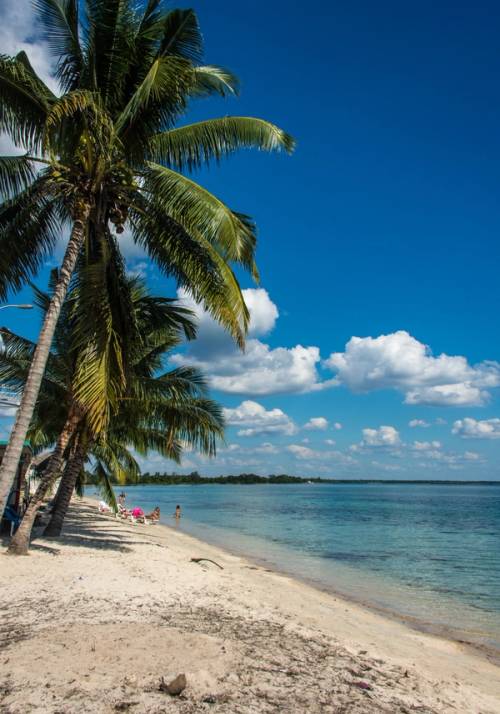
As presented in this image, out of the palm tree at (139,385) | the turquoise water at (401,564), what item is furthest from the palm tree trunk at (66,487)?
the turquoise water at (401,564)

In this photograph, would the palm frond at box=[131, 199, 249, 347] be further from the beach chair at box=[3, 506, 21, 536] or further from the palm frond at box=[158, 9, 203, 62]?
the beach chair at box=[3, 506, 21, 536]

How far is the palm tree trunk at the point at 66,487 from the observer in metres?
13.4

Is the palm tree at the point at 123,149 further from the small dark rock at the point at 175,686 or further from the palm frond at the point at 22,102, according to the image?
the small dark rock at the point at 175,686

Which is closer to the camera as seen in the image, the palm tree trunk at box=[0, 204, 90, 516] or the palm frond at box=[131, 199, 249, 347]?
the palm tree trunk at box=[0, 204, 90, 516]

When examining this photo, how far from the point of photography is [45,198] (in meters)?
9.89

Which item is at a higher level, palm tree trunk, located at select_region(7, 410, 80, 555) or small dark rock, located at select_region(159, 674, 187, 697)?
palm tree trunk, located at select_region(7, 410, 80, 555)

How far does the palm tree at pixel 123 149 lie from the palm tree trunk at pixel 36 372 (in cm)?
2

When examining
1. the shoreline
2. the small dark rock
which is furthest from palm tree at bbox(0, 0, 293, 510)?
the shoreline

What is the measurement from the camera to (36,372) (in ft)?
27.0

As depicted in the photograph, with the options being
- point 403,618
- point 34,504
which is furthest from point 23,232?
point 403,618

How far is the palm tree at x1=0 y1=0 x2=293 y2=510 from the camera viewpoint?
8273 mm

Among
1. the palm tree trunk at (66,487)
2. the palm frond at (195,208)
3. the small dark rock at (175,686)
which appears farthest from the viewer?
the palm tree trunk at (66,487)

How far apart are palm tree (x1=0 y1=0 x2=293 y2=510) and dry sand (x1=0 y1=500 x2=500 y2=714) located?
2493mm

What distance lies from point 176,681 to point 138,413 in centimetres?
990
